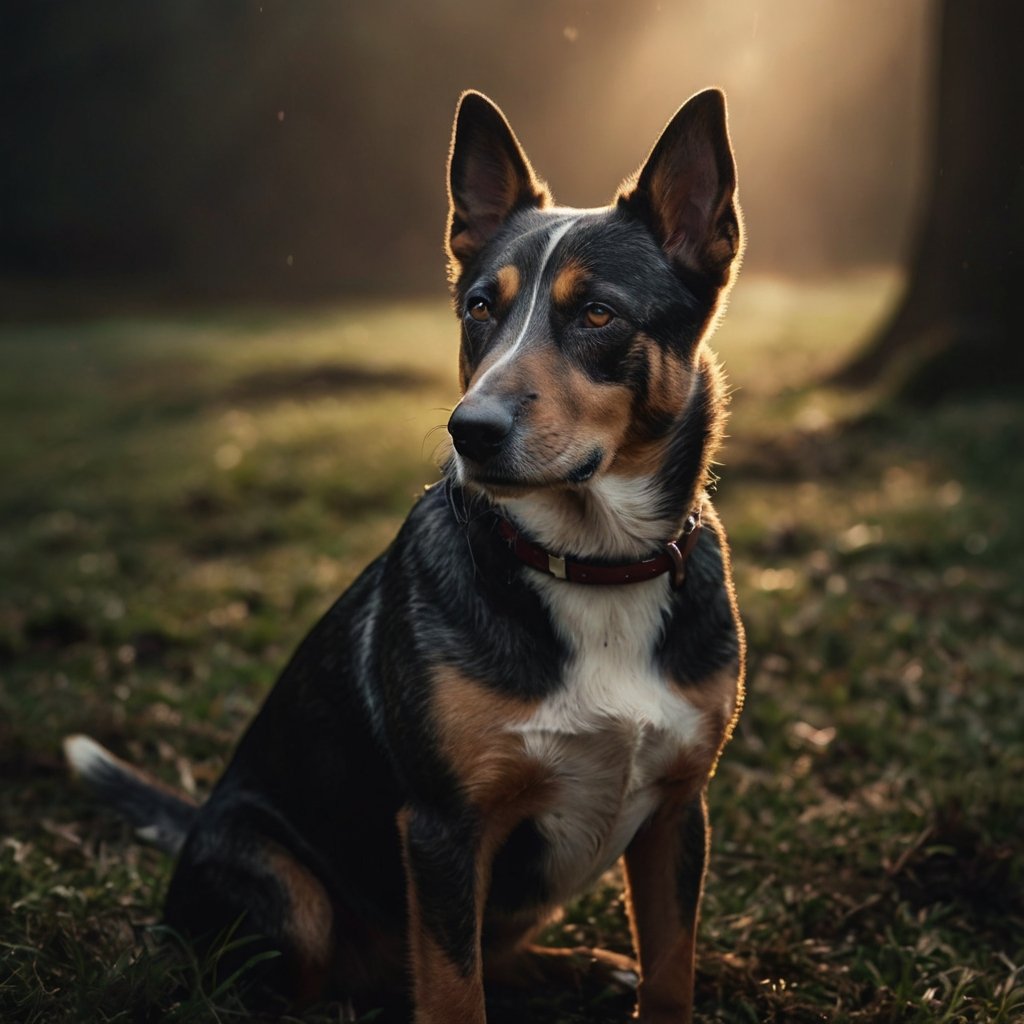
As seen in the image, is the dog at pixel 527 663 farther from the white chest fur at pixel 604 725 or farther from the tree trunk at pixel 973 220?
the tree trunk at pixel 973 220

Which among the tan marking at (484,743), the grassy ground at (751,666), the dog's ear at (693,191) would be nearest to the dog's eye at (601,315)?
the dog's ear at (693,191)

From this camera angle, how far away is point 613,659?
2.84 m

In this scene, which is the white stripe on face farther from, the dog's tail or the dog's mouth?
the dog's tail

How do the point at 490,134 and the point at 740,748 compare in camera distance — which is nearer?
the point at 490,134

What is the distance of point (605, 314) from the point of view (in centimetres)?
292

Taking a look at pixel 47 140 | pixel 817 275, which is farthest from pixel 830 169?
pixel 47 140

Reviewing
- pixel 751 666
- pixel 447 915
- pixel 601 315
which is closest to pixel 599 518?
pixel 601 315

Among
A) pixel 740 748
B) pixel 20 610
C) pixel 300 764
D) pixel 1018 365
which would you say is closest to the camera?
pixel 300 764

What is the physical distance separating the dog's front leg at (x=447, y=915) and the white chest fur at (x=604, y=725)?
0.24 meters

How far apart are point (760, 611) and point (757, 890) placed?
2.17m

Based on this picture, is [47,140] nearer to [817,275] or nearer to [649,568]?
[817,275]

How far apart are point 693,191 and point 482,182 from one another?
0.64 meters

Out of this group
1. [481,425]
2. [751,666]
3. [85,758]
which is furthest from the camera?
[751,666]

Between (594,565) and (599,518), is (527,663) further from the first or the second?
(599,518)
